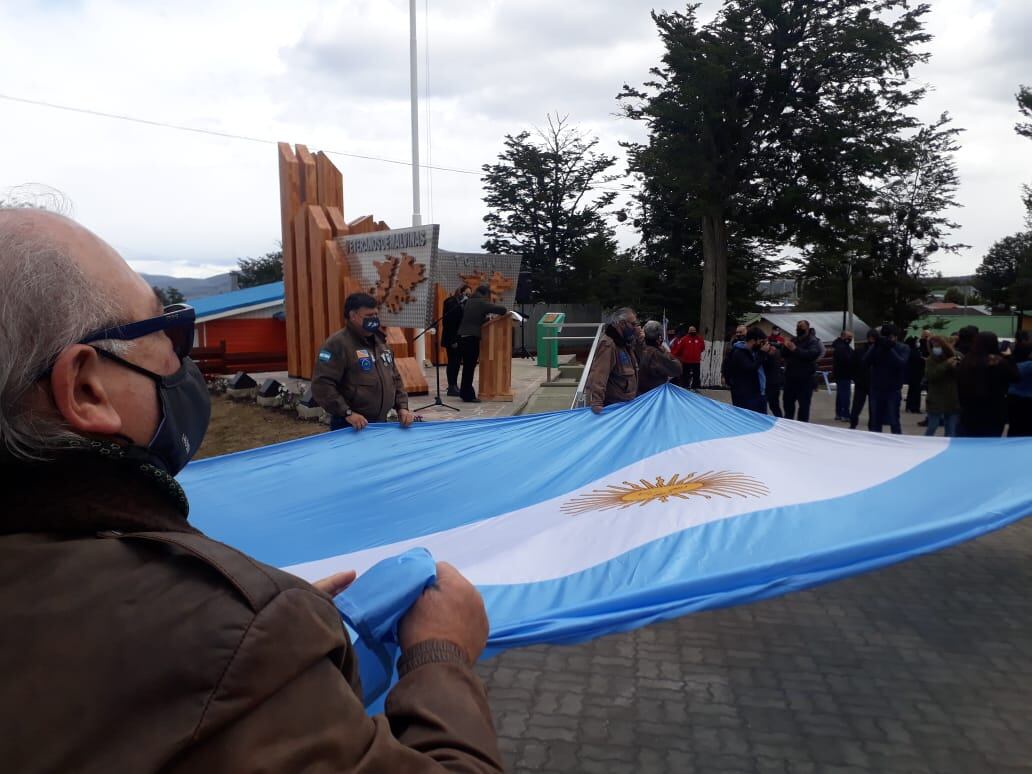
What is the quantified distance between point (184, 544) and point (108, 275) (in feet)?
1.47

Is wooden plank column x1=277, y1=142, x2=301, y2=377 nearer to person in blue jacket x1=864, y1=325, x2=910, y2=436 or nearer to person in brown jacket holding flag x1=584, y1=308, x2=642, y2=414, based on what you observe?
person in brown jacket holding flag x1=584, y1=308, x2=642, y2=414

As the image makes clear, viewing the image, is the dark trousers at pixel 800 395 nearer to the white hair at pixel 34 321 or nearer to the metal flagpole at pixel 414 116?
the metal flagpole at pixel 414 116

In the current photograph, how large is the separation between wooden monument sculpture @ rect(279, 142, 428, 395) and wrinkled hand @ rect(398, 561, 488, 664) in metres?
12.1

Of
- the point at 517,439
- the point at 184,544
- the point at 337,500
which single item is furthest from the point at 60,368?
the point at 517,439

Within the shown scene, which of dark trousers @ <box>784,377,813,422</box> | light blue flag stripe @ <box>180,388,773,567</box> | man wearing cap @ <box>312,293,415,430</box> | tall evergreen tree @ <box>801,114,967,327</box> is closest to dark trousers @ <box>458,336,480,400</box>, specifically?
dark trousers @ <box>784,377,813,422</box>

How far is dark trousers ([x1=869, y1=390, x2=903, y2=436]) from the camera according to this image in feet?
39.4

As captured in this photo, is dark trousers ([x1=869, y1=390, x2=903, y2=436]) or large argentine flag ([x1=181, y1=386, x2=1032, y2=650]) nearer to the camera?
large argentine flag ([x1=181, y1=386, x2=1032, y2=650])

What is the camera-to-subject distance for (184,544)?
3.30 ft

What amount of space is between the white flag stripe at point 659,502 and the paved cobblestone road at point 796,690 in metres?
0.78

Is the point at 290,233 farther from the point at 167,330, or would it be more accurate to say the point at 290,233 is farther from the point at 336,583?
the point at 167,330

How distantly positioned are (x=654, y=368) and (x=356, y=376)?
393cm

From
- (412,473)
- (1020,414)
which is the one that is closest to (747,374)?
(1020,414)

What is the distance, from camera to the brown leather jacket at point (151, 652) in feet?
2.94

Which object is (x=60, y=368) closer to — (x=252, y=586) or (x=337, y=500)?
(x=252, y=586)
